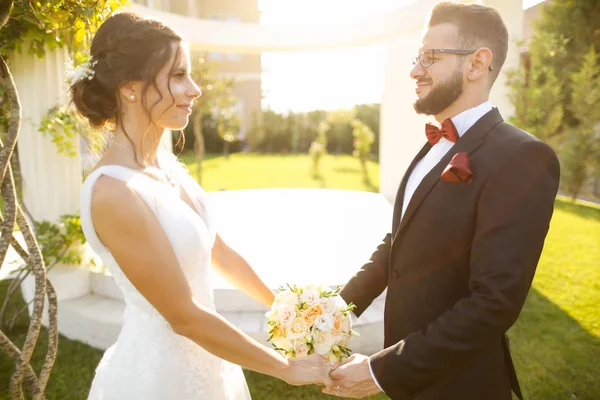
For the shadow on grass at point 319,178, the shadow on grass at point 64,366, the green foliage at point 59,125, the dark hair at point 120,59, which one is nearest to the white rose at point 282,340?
the dark hair at point 120,59

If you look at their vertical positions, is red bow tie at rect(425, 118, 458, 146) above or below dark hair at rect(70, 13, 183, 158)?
below

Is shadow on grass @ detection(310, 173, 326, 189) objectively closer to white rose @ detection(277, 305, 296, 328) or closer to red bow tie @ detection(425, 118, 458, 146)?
red bow tie @ detection(425, 118, 458, 146)

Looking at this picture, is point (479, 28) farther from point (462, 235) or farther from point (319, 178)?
point (319, 178)

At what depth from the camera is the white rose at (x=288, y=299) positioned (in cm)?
202

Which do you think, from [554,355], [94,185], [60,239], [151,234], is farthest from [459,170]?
[60,239]

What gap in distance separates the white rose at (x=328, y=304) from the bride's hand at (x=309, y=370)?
0.20 m

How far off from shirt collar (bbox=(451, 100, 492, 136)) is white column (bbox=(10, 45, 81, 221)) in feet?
14.5

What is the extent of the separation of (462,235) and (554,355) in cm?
331

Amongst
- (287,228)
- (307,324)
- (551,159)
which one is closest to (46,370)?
(307,324)

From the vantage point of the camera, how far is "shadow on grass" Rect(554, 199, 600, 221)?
34.7 ft

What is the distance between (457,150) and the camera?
1.80m

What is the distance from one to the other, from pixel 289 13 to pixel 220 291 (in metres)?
8.15

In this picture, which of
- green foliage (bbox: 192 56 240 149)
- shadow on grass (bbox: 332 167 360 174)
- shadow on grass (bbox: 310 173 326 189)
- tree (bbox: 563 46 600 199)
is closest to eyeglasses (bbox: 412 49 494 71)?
green foliage (bbox: 192 56 240 149)

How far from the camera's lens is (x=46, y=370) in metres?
2.83
